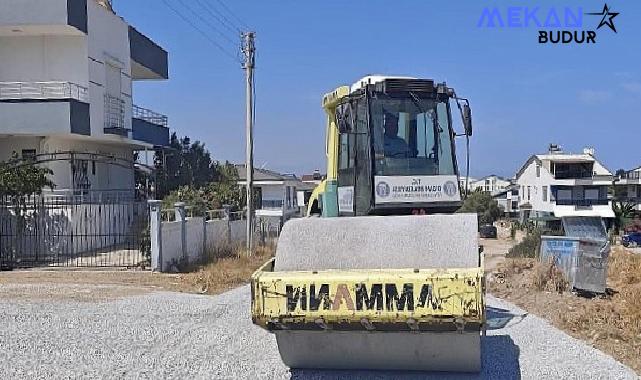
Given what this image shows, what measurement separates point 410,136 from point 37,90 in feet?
63.4

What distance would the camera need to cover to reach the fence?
1919 cm

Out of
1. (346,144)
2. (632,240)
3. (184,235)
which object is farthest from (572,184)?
(346,144)

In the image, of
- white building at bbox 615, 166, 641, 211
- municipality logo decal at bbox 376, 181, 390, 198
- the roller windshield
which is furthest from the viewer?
white building at bbox 615, 166, 641, 211

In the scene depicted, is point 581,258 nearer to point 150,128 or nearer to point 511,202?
point 150,128

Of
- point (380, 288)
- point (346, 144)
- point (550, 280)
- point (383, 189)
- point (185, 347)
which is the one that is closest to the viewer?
point (380, 288)

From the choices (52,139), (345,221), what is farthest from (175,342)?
(52,139)

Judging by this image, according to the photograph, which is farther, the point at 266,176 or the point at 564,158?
the point at 564,158

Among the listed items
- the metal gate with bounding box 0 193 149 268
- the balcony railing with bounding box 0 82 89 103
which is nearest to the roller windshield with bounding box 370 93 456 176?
the metal gate with bounding box 0 193 149 268

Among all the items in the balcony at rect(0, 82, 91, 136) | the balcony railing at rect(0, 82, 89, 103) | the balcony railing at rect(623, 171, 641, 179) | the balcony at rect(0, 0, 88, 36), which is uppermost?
the balcony at rect(0, 0, 88, 36)

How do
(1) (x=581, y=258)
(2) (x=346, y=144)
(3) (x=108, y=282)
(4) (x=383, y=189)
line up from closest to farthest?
(4) (x=383, y=189) < (2) (x=346, y=144) < (1) (x=581, y=258) < (3) (x=108, y=282)

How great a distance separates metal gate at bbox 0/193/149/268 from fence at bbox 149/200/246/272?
808mm

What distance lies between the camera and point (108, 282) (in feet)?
57.4

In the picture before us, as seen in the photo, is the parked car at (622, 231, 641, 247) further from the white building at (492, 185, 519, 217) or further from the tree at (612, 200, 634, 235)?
the white building at (492, 185, 519, 217)

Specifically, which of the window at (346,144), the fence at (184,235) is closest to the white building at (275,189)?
the fence at (184,235)
